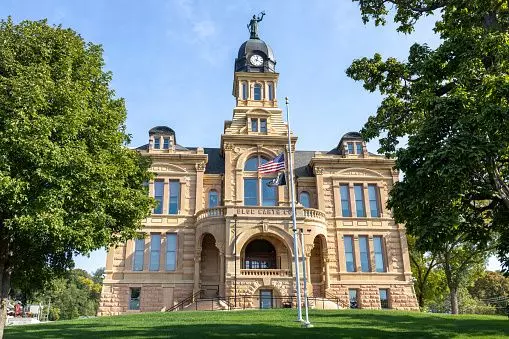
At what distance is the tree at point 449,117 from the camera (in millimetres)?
11828

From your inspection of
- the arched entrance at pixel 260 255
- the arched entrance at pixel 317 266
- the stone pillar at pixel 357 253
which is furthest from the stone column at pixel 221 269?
the stone pillar at pixel 357 253

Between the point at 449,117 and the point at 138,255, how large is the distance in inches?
1104

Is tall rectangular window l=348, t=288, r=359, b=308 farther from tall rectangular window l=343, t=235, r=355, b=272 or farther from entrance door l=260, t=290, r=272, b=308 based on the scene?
entrance door l=260, t=290, r=272, b=308

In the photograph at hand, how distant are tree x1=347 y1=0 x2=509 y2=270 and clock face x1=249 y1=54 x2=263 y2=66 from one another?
28.0m

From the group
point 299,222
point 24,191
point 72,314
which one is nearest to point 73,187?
point 24,191

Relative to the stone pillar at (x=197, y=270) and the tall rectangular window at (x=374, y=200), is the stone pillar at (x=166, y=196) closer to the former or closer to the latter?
the stone pillar at (x=197, y=270)

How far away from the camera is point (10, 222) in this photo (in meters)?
13.7

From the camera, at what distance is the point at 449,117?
12445 millimetres

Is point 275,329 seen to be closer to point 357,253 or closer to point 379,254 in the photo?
point 357,253

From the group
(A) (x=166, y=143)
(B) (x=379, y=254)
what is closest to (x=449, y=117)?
(B) (x=379, y=254)

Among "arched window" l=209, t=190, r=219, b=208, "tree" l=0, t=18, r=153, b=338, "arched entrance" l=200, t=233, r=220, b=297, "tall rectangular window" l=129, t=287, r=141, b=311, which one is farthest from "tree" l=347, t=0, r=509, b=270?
"tall rectangular window" l=129, t=287, r=141, b=311

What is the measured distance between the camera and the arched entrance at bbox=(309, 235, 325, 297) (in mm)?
35562

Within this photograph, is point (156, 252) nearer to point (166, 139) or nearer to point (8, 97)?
point (166, 139)

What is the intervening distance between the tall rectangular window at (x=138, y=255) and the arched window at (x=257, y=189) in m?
8.63
